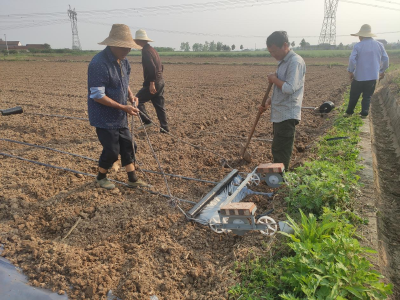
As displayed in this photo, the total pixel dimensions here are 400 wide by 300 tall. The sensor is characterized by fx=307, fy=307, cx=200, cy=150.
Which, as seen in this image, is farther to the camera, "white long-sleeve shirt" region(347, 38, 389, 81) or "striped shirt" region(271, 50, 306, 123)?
"white long-sleeve shirt" region(347, 38, 389, 81)

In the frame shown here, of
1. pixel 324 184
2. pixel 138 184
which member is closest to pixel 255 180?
pixel 324 184

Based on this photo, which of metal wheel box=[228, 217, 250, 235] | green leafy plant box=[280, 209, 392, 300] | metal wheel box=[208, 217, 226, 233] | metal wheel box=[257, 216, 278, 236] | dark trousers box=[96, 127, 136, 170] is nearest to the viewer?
green leafy plant box=[280, 209, 392, 300]

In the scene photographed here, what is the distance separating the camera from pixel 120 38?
3.62 meters

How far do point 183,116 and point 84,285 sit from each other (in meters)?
6.30

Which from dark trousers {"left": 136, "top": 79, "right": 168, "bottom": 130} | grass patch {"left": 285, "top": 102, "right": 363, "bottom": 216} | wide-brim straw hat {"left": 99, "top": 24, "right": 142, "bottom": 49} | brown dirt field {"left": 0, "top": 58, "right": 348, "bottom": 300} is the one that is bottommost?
brown dirt field {"left": 0, "top": 58, "right": 348, "bottom": 300}

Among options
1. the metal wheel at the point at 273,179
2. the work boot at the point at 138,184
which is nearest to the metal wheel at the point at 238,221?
the metal wheel at the point at 273,179

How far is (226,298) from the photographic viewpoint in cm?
232

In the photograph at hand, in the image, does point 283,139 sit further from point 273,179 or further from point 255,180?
point 255,180

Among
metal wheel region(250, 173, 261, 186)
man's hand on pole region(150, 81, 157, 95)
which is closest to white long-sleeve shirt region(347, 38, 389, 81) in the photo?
metal wheel region(250, 173, 261, 186)

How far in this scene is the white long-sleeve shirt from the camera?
6461 millimetres

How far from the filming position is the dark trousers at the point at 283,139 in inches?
155

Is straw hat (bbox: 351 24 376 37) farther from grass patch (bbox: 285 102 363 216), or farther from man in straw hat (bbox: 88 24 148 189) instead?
man in straw hat (bbox: 88 24 148 189)

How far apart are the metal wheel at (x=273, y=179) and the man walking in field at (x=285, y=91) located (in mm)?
341

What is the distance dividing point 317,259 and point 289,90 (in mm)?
2016
